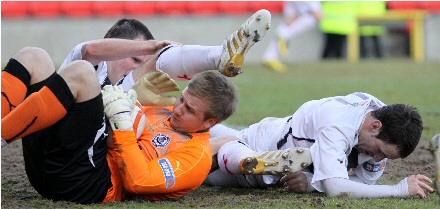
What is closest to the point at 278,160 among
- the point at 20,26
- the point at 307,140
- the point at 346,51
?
the point at 307,140

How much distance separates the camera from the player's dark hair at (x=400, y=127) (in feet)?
16.8

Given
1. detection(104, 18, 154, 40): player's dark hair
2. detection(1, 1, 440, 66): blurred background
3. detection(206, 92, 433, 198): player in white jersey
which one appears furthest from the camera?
detection(1, 1, 440, 66): blurred background

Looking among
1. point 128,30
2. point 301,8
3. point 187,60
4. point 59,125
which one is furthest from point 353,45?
point 59,125

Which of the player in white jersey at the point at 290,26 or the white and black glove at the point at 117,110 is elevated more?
the white and black glove at the point at 117,110

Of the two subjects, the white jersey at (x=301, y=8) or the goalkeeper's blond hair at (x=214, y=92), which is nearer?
the goalkeeper's blond hair at (x=214, y=92)

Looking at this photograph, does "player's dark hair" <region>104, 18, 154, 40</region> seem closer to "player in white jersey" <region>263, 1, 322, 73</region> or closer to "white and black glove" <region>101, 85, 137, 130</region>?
"white and black glove" <region>101, 85, 137, 130</region>

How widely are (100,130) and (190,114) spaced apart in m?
0.60

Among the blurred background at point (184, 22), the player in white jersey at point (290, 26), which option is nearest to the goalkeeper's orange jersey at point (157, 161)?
the player in white jersey at point (290, 26)

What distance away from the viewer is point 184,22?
61.7 ft

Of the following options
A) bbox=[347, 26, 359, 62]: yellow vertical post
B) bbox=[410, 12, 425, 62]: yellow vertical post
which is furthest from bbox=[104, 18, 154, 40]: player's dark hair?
bbox=[410, 12, 425, 62]: yellow vertical post

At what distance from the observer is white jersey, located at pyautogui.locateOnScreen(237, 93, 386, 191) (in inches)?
201

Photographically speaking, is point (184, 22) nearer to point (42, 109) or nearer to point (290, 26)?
point (290, 26)

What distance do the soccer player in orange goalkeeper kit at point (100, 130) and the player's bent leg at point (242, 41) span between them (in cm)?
24

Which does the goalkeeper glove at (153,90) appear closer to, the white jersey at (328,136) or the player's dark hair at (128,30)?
the white jersey at (328,136)
